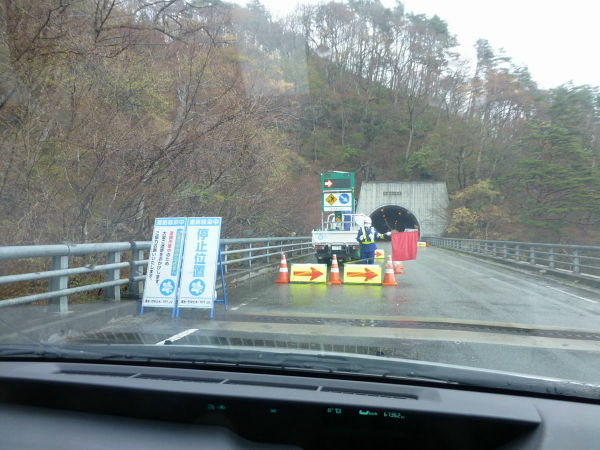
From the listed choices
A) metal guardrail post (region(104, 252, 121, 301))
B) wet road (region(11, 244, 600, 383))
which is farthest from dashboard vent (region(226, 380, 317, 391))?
metal guardrail post (region(104, 252, 121, 301))

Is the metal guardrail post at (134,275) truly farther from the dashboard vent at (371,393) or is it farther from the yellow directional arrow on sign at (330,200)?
the yellow directional arrow on sign at (330,200)

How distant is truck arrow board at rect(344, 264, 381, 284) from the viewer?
13.8 metres

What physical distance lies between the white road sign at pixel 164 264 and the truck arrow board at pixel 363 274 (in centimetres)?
649

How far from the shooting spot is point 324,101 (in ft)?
106

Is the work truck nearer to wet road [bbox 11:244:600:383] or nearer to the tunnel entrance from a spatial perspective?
wet road [bbox 11:244:600:383]

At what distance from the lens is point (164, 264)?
27.4 ft

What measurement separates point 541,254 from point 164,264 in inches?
→ 1030

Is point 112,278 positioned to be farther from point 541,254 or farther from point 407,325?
point 541,254

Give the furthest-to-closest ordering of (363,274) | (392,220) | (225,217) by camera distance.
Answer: (392,220), (225,217), (363,274)

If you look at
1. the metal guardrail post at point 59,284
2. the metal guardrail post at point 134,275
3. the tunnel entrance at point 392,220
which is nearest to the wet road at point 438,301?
the metal guardrail post at point 134,275

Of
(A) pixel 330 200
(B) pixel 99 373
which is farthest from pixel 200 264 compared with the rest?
(A) pixel 330 200

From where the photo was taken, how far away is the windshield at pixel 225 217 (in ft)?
19.1

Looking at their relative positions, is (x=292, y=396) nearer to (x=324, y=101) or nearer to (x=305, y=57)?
(x=305, y=57)

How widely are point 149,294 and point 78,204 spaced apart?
465cm
